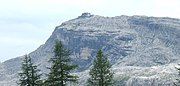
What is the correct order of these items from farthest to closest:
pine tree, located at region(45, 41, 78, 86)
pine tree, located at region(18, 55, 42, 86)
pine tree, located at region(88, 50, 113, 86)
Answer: pine tree, located at region(88, 50, 113, 86), pine tree, located at region(18, 55, 42, 86), pine tree, located at region(45, 41, 78, 86)

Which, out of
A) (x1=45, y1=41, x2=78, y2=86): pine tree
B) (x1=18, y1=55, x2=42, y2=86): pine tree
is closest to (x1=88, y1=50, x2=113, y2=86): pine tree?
(x1=45, y1=41, x2=78, y2=86): pine tree

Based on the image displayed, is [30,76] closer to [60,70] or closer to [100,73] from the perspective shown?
[60,70]

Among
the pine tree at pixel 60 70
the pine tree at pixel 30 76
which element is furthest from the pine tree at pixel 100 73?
the pine tree at pixel 30 76

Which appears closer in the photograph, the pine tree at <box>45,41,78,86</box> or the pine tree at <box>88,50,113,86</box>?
the pine tree at <box>45,41,78,86</box>

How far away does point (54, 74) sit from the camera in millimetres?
40375

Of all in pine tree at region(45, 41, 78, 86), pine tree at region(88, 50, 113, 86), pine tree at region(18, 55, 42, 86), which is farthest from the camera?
pine tree at region(88, 50, 113, 86)

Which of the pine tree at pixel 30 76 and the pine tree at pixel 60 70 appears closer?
the pine tree at pixel 60 70

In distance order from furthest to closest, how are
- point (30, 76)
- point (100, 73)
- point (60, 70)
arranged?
point (100, 73) → point (30, 76) → point (60, 70)

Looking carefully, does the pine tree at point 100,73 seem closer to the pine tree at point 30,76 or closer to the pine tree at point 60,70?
the pine tree at point 60,70

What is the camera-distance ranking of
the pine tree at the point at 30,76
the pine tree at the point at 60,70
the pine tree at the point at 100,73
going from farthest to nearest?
1. the pine tree at the point at 100,73
2. the pine tree at the point at 30,76
3. the pine tree at the point at 60,70

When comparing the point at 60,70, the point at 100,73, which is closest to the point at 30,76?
the point at 60,70

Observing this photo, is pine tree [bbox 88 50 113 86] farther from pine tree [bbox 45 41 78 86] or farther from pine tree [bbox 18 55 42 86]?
pine tree [bbox 18 55 42 86]

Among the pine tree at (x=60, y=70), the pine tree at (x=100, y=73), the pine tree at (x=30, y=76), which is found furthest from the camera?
the pine tree at (x=100, y=73)

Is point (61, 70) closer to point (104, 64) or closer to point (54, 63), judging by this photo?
point (54, 63)
